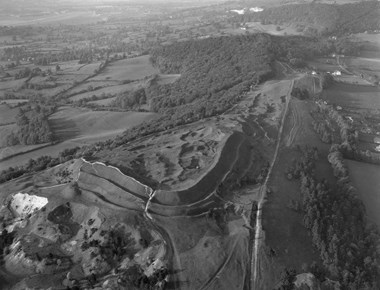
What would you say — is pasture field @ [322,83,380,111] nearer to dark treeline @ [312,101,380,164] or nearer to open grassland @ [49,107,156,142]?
dark treeline @ [312,101,380,164]

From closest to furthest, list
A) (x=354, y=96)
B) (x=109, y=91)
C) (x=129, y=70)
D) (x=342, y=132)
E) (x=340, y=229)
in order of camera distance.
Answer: (x=340, y=229), (x=342, y=132), (x=354, y=96), (x=109, y=91), (x=129, y=70)

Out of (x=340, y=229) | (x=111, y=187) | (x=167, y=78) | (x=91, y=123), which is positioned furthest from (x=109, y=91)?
(x=340, y=229)

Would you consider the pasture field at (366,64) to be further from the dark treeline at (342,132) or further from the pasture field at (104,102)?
the pasture field at (104,102)

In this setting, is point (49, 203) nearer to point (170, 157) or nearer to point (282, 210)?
point (170, 157)

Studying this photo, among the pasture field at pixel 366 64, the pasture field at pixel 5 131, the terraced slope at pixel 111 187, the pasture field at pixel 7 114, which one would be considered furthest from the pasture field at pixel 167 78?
the terraced slope at pixel 111 187

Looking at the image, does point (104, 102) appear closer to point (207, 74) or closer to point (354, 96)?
point (207, 74)

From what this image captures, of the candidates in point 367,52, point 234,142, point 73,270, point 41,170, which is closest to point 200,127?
point 234,142
